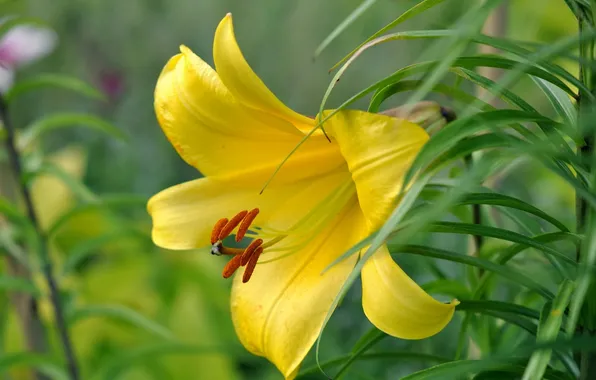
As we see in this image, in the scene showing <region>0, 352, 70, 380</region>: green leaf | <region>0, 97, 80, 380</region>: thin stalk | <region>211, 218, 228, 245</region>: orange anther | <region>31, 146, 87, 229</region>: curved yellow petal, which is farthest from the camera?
<region>31, 146, 87, 229</region>: curved yellow petal

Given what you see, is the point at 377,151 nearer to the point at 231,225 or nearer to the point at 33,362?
the point at 231,225

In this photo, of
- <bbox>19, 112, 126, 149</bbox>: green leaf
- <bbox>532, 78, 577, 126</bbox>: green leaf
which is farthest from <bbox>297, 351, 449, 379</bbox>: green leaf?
<bbox>19, 112, 126, 149</bbox>: green leaf

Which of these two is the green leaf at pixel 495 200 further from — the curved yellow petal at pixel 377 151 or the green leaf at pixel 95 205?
the green leaf at pixel 95 205

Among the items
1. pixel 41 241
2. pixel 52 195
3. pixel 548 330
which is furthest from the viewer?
pixel 52 195

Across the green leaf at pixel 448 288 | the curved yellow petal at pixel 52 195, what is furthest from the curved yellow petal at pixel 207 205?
the curved yellow petal at pixel 52 195


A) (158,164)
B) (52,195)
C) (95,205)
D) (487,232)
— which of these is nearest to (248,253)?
(487,232)

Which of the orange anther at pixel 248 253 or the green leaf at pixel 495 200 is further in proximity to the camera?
the orange anther at pixel 248 253

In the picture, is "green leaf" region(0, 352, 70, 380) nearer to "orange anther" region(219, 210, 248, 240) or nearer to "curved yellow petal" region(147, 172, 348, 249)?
"curved yellow petal" region(147, 172, 348, 249)
